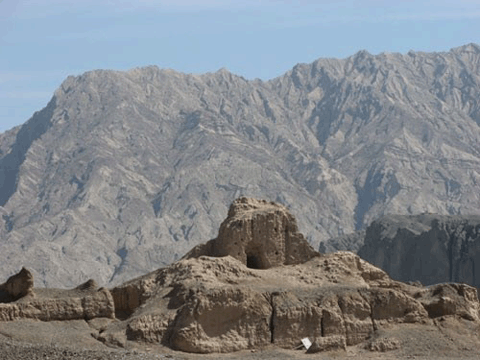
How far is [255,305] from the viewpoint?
193 feet

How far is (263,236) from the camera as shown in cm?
6425

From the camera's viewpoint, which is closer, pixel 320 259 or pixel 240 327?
pixel 240 327

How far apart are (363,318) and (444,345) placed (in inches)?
124

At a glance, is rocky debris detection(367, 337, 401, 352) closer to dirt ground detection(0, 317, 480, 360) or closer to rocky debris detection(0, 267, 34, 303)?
dirt ground detection(0, 317, 480, 360)

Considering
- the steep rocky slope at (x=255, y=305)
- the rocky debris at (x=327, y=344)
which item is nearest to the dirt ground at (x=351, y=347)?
the steep rocky slope at (x=255, y=305)

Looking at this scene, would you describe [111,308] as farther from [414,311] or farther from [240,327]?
[414,311]

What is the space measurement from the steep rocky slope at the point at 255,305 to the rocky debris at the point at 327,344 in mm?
36

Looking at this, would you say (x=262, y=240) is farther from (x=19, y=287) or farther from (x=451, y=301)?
(x=19, y=287)

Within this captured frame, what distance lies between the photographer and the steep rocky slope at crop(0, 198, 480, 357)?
58031 millimetres

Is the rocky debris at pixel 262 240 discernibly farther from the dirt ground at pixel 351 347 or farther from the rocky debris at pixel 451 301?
the dirt ground at pixel 351 347

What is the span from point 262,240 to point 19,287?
32.6ft

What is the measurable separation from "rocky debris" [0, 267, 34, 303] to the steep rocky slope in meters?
0.05

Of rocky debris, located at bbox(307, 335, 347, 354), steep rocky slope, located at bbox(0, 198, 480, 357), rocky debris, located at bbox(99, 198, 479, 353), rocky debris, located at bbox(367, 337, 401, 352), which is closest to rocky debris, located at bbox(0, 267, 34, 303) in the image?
steep rocky slope, located at bbox(0, 198, 480, 357)

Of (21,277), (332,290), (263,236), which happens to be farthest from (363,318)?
(21,277)
